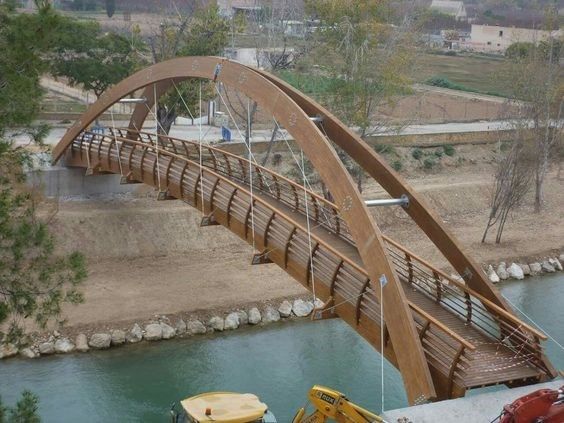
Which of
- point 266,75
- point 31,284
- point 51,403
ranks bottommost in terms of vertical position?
point 51,403

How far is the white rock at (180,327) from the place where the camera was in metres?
25.5

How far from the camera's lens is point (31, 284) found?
52.5ft

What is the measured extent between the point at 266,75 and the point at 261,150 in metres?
18.8

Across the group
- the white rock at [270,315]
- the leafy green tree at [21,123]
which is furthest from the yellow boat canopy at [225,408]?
the white rock at [270,315]

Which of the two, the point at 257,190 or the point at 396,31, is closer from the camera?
the point at 257,190

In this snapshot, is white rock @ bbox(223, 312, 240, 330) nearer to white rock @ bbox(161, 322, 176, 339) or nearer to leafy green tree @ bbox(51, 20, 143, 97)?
white rock @ bbox(161, 322, 176, 339)

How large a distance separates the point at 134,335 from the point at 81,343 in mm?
1502

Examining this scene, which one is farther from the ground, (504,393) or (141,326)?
(504,393)

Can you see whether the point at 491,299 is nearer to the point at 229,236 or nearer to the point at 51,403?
the point at 51,403

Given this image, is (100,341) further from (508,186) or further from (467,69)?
(467,69)

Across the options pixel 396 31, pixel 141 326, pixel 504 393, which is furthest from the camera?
pixel 396 31

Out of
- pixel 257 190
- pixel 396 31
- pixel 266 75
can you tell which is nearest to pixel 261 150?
pixel 396 31

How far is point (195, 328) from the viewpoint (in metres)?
25.7

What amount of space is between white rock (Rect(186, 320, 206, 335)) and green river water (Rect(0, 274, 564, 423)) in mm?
302
